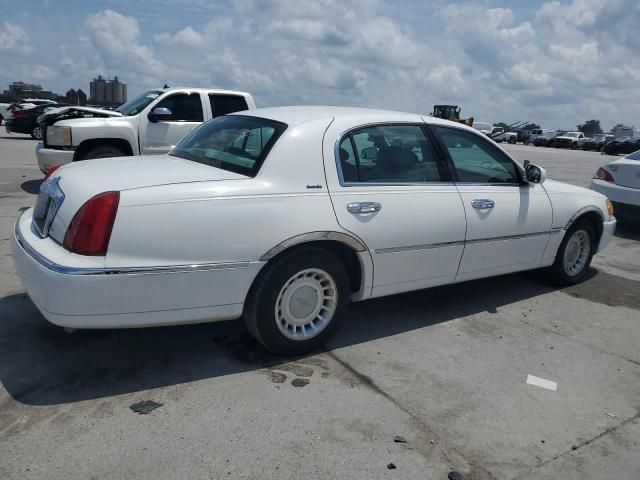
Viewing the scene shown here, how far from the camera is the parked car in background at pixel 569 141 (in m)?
51.6

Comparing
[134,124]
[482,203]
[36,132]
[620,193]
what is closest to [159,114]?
[134,124]

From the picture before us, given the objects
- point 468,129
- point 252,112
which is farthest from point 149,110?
point 468,129

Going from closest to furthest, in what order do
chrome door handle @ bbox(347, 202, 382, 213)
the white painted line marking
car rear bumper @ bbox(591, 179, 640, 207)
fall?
the white painted line marking < chrome door handle @ bbox(347, 202, 382, 213) < car rear bumper @ bbox(591, 179, 640, 207)

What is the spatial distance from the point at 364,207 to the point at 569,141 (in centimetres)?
5391

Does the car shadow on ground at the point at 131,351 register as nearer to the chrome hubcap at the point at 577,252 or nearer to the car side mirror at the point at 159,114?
the chrome hubcap at the point at 577,252

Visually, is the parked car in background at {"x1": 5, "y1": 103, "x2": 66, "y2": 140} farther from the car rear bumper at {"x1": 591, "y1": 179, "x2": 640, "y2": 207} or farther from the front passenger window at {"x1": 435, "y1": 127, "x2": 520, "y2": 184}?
the front passenger window at {"x1": 435, "y1": 127, "x2": 520, "y2": 184}

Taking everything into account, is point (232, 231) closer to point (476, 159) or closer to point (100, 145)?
point (476, 159)

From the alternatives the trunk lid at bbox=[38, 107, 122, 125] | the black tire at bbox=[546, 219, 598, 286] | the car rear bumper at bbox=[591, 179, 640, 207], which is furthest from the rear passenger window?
the trunk lid at bbox=[38, 107, 122, 125]

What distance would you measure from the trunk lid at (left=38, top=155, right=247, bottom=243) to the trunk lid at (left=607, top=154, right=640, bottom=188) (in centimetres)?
663

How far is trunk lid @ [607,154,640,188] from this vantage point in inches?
309

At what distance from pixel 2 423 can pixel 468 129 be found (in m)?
3.79

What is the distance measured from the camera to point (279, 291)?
3.40 meters

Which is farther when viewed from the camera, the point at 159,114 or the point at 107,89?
the point at 107,89

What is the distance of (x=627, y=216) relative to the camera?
794 centimetres
